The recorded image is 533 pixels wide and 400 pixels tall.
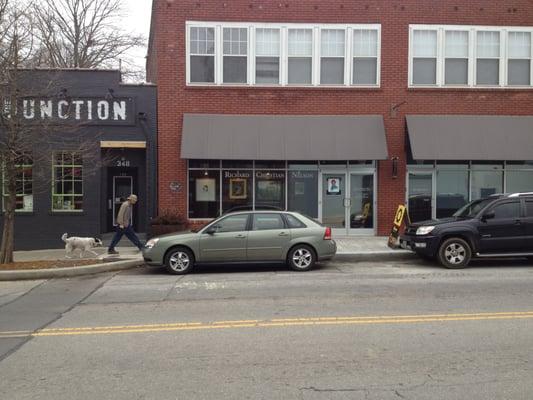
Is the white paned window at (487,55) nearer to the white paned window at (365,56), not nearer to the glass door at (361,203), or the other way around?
the white paned window at (365,56)

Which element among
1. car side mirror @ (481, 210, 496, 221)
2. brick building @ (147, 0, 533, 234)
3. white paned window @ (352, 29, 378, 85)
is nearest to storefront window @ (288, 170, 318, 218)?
brick building @ (147, 0, 533, 234)

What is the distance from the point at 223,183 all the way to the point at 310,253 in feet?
19.6

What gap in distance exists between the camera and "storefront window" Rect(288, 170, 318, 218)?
55.5 ft

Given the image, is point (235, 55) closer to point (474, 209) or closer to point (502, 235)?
point (474, 209)

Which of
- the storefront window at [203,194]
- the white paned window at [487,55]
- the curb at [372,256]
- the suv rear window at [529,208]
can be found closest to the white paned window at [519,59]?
the white paned window at [487,55]

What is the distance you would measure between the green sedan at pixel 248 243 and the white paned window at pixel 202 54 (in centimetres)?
682

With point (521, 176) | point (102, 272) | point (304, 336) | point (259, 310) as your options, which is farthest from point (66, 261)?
point (521, 176)

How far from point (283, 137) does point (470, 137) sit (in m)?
5.80

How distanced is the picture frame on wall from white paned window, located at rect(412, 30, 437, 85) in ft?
21.1

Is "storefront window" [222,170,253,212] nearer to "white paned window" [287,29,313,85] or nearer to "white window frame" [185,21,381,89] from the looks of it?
"white window frame" [185,21,381,89]

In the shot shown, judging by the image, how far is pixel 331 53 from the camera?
55.8 feet

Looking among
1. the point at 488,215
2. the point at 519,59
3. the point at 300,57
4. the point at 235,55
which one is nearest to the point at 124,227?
the point at 235,55

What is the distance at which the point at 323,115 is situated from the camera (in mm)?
16766

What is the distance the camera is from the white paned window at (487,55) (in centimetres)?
1722
